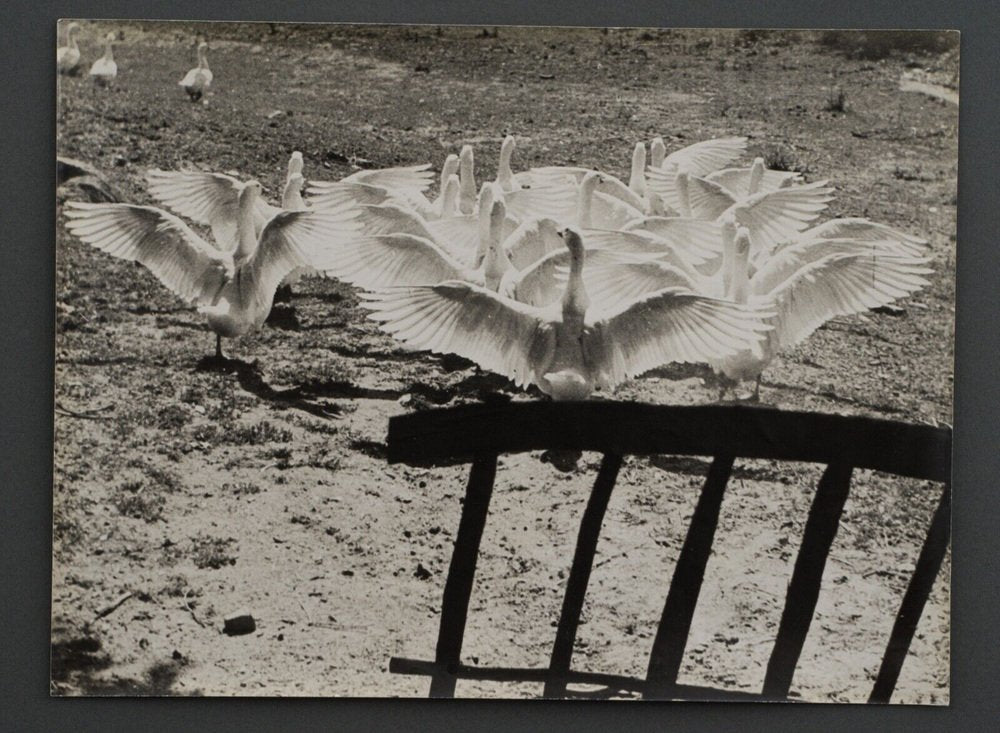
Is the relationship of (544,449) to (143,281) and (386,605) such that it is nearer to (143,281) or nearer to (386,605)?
(386,605)

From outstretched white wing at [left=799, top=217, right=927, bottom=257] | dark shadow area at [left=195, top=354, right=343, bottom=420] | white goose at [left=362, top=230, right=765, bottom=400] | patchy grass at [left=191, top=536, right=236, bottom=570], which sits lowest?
patchy grass at [left=191, top=536, right=236, bottom=570]

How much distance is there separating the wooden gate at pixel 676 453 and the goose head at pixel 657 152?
28.8 inches

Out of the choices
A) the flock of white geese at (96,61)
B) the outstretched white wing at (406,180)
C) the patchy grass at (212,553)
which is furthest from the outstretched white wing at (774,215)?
the patchy grass at (212,553)

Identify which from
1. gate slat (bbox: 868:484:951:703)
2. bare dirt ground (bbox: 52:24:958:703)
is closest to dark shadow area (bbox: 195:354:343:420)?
bare dirt ground (bbox: 52:24:958:703)

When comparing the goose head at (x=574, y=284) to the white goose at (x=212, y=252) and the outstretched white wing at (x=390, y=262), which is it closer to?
the outstretched white wing at (x=390, y=262)

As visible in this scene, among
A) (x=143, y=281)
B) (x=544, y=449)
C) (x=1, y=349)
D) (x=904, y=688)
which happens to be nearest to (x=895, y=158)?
(x=544, y=449)

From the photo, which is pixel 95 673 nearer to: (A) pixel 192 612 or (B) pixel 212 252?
(A) pixel 192 612

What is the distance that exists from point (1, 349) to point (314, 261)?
3.12 ft

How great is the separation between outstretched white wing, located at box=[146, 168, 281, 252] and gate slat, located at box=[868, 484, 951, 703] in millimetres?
2161

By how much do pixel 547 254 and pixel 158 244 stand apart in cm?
114

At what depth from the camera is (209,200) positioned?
330 centimetres

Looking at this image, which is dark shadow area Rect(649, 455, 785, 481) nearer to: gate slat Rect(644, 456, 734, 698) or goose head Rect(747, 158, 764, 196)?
gate slat Rect(644, 456, 734, 698)

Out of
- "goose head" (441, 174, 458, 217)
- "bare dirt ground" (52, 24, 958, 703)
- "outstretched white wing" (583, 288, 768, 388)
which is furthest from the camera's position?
"goose head" (441, 174, 458, 217)

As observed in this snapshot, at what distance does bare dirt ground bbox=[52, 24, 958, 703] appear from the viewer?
3.22 m
